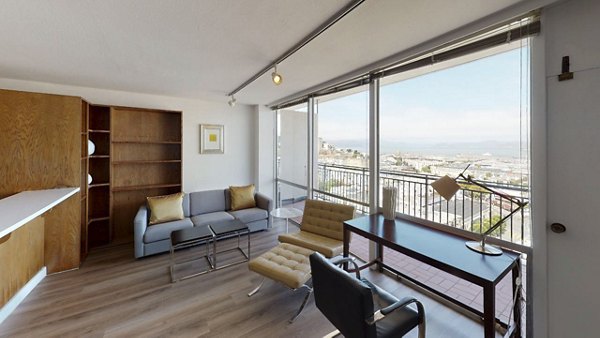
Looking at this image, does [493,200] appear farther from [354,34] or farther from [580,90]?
[354,34]

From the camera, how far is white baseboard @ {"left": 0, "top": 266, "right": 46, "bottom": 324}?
6.52 feet

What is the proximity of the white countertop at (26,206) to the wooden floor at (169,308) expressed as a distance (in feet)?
3.23

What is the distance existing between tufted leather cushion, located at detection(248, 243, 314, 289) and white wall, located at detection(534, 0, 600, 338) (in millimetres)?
1732

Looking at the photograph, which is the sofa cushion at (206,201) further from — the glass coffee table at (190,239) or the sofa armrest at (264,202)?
the glass coffee table at (190,239)

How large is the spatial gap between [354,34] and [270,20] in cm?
69

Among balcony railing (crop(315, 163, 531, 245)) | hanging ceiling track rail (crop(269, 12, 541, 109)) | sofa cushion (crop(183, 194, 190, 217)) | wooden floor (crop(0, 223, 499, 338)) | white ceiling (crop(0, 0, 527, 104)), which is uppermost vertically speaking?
white ceiling (crop(0, 0, 527, 104))

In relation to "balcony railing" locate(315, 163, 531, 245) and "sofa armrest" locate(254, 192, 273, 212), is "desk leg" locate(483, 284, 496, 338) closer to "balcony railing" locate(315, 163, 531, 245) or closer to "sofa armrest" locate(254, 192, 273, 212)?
"balcony railing" locate(315, 163, 531, 245)

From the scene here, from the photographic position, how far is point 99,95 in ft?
11.6

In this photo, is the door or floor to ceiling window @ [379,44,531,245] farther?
floor to ceiling window @ [379,44,531,245]

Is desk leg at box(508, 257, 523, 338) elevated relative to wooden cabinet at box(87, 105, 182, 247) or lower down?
lower down

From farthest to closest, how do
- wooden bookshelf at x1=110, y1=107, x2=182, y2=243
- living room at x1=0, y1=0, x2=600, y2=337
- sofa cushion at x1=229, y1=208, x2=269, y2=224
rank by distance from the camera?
sofa cushion at x1=229, y1=208, x2=269, y2=224 → wooden bookshelf at x1=110, y1=107, x2=182, y2=243 → living room at x1=0, y1=0, x2=600, y2=337

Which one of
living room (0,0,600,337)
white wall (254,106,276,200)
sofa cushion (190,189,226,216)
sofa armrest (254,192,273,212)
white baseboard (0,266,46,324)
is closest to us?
living room (0,0,600,337)

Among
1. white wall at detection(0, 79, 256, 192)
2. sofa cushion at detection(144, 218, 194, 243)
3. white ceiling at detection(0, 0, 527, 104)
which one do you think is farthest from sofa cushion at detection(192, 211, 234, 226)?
white ceiling at detection(0, 0, 527, 104)

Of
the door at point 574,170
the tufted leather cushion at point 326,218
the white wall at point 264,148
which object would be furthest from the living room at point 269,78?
the white wall at point 264,148
